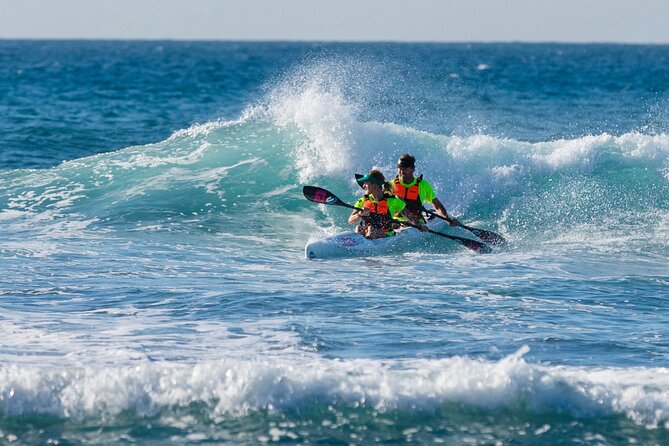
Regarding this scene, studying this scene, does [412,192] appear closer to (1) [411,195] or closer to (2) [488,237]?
(1) [411,195]

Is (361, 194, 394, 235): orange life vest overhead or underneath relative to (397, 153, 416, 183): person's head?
underneath

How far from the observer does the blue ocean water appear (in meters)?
6.77

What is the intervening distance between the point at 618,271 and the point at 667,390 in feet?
14.7

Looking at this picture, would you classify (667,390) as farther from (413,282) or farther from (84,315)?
(84,315)

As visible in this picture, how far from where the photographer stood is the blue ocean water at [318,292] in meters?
6.77

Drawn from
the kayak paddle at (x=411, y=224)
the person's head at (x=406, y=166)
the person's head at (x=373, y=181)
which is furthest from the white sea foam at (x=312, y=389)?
the person's head at (x=406, y=166)

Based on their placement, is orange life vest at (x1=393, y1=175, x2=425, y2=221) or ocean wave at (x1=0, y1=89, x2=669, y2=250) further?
ocean wave at (x1=0, y1=89, x2=669, y2=250)

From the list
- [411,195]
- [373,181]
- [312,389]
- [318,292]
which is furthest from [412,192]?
[312,389]

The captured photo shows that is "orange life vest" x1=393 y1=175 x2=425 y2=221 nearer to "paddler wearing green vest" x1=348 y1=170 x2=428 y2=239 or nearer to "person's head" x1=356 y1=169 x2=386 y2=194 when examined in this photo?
"paddler wearing green vest" x1=348 y1=170 x2=428 y2=239

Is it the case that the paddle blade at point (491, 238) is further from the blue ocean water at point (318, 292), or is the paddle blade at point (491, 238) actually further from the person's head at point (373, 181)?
the person's head at point (373, 181)

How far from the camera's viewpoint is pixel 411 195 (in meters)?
13.0

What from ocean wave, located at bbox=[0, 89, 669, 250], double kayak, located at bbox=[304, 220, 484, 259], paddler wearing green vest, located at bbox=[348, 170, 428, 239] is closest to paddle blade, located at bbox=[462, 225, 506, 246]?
double kayak, located at bbox=[304, 220, 484, 259]

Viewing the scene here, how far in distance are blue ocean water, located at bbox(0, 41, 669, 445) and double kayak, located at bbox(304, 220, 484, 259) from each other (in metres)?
0.20

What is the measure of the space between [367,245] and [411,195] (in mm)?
1056
